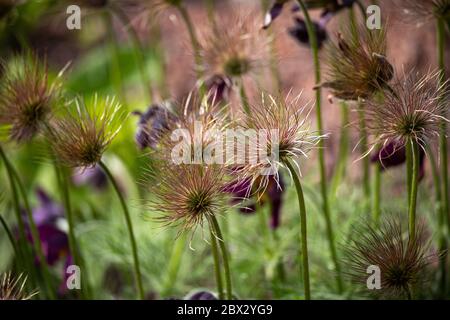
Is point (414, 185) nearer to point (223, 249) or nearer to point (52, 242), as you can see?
point (223, 249)

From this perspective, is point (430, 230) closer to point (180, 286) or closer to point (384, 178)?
point (384, 178)

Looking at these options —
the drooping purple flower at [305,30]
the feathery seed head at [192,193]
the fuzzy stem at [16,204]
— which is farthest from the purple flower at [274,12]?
the fuzzy stem at [16,204]

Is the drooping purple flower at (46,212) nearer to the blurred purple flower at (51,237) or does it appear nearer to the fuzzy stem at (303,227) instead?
the blurred purple flower at (51,237)

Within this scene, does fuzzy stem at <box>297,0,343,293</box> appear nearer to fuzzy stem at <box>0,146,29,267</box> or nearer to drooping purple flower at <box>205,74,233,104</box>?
drooping purple flower at <box>205,74,233,104</box>

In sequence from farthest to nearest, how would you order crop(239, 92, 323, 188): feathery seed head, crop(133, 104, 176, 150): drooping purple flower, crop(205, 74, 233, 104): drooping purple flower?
crop(205, 74, 233, 104): drooping purple flower, crop(133, 104, 176, 150): drooping purple flower, crop(239, 92, 323, 188): feathery seed head

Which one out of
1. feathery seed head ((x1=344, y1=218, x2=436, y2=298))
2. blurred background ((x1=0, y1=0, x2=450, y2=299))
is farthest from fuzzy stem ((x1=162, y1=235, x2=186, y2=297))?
feathery seed head ((x1=344, y1=218, x2=436, y2=298))
